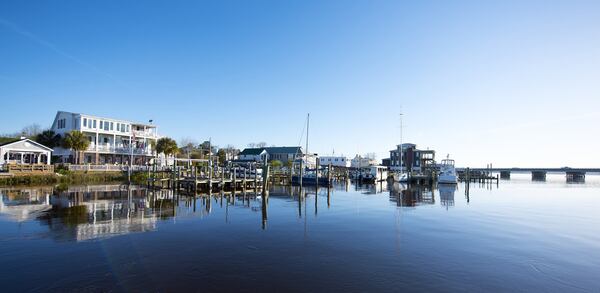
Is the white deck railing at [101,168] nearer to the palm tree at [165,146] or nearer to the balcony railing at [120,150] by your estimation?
the palm tree at [165,146]

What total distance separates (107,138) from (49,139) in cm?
959

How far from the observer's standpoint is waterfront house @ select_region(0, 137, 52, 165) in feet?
163

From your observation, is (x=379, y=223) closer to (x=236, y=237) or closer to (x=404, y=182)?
(x=236, y=237)

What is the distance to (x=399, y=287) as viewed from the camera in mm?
11234

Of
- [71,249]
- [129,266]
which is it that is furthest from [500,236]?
[71,249]

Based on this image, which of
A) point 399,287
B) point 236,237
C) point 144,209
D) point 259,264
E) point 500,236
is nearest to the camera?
point 399,287

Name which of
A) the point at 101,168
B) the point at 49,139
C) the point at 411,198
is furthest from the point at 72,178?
the point at 411,198

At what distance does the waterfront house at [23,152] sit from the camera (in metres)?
49.8

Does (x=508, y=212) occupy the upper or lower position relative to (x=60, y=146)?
lower

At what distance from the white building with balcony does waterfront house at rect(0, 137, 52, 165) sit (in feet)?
15.9

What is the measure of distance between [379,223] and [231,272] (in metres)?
13.8

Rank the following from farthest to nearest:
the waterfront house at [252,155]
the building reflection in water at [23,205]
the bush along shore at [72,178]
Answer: the waterfront house at [252,155]
the bush along shore at [72,178]
the building reflection in water at [23,205]

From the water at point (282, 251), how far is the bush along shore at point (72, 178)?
2150 centimetres

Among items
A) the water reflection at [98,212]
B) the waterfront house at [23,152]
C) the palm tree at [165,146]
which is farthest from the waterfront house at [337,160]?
the water reflection at [98,212]
